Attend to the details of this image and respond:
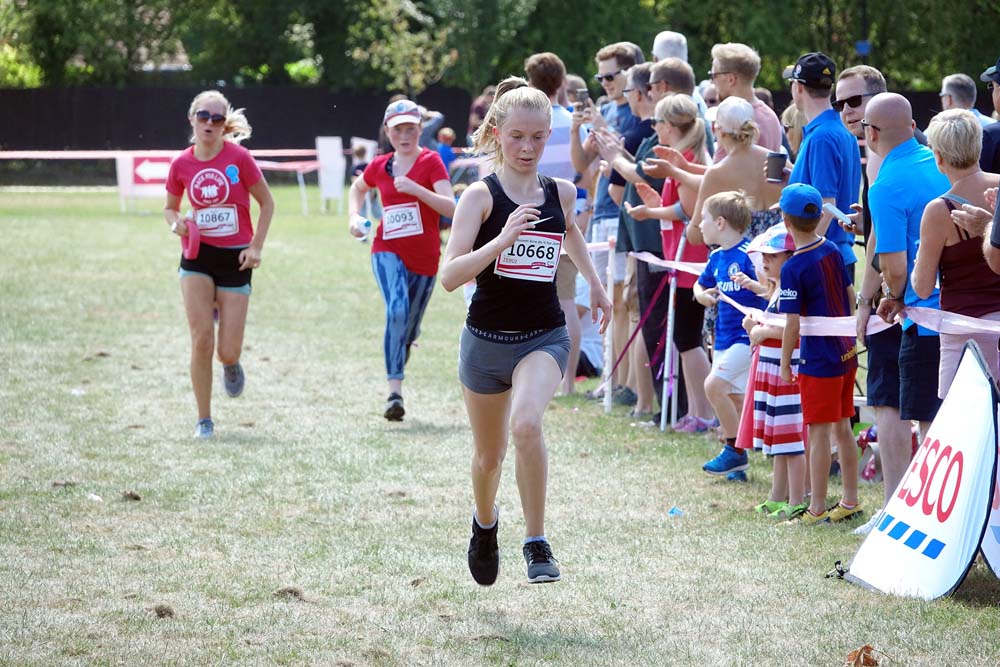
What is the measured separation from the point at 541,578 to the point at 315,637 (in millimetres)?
871

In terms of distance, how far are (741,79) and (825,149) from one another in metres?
1.48

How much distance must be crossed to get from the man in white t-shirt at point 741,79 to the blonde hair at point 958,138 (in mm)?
2978

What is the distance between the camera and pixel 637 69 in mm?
9797

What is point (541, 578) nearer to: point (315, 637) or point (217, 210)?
point (315, 637)

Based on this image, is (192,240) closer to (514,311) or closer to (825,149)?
(825,149)

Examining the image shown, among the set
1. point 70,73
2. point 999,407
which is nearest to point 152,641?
point 999,407

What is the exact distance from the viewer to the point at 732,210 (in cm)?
795

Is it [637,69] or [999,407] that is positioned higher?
[637,69]

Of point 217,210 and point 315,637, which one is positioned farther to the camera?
point 217,210

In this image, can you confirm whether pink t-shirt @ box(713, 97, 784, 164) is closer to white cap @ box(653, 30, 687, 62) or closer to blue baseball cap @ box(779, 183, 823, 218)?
white cap @ box(653, 30, 687, 62)

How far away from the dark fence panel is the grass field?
3313 cm

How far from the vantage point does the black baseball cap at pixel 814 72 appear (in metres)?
7.57

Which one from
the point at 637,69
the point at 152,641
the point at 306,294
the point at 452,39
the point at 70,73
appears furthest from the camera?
the point at 70,73

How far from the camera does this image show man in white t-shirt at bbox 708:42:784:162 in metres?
8.79
